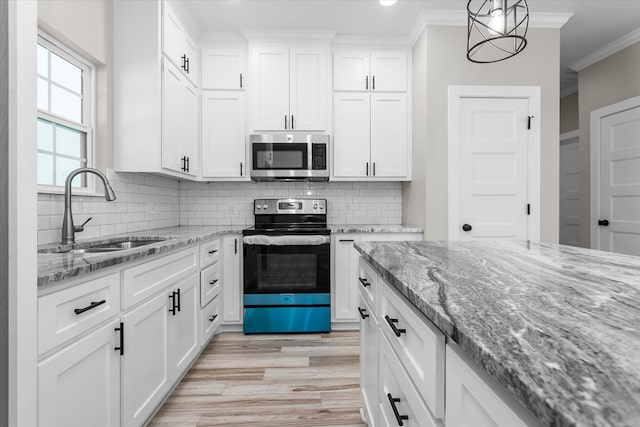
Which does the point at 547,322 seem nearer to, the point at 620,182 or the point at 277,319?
the point at 277,319

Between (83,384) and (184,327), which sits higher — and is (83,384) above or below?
above

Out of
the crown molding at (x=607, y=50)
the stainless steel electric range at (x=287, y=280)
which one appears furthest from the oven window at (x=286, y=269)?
the crown molding at (x=607, y=50)

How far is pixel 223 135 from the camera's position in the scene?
327 cm

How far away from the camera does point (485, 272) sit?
0.98 metres

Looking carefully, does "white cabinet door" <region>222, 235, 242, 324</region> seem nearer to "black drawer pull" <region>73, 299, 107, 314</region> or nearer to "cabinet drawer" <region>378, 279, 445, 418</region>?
"black drawer pull" <region>73, 299, 107, 314</region>

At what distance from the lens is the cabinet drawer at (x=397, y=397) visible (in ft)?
2.59

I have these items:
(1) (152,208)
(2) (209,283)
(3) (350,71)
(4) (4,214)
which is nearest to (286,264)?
(2) (209,283)

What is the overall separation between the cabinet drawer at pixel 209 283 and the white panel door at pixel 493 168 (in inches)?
83.4

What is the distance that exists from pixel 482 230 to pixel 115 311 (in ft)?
9.14

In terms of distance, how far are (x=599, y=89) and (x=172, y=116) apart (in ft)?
14.0

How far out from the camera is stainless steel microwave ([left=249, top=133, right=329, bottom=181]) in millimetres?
3184

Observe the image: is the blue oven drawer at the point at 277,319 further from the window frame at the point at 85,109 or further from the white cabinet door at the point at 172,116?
the window frame at the point at 85,109

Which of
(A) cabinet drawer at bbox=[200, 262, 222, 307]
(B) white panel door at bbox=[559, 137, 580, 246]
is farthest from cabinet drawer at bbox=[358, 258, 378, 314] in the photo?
(B) white panel door at bbox=[559, 137, 580, 246]

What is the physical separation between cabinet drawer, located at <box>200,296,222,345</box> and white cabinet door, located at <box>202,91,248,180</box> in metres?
1.20
